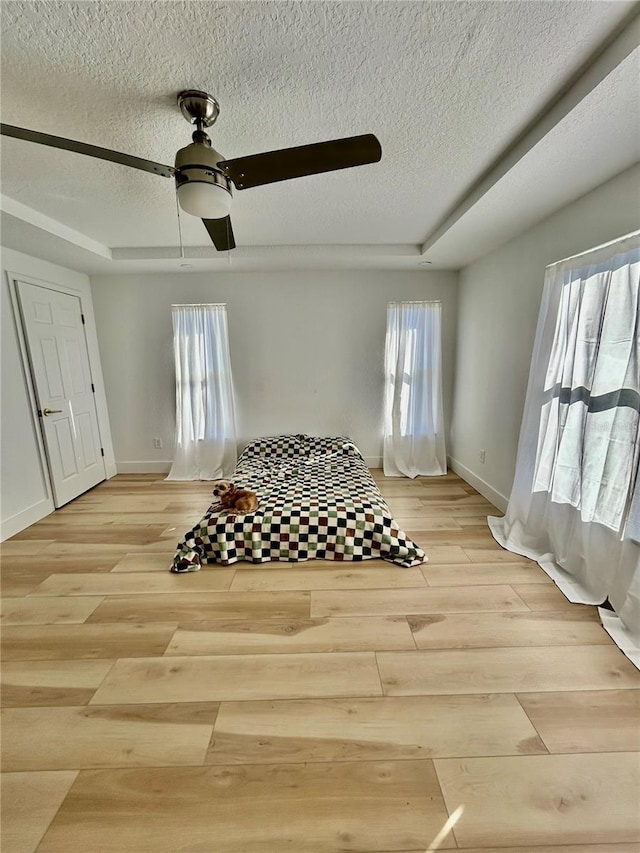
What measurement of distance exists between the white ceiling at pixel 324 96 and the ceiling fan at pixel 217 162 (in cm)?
9

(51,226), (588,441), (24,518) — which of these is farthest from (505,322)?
(24,518)

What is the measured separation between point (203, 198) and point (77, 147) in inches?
17.6

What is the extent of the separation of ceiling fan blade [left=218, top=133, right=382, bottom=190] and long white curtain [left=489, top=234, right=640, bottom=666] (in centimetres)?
149

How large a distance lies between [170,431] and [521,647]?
4.01 m

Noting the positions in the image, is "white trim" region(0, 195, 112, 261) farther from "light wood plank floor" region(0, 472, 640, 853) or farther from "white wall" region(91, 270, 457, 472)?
"light wood plank floor" region(0, 472, 640, 853)

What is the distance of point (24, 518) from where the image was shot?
113 inches

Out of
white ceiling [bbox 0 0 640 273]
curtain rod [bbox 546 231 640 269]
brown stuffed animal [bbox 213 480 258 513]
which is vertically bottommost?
brown stuffed animal [bbox 213 480 258 513]

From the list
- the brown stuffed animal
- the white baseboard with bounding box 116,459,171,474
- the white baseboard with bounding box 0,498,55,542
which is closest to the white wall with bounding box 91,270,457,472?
the white baseboard with bounding box 116,459,171,474

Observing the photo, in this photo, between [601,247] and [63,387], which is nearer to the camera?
[601,247]

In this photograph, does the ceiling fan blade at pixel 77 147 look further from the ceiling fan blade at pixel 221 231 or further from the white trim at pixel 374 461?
the white trim at pixel 374 461

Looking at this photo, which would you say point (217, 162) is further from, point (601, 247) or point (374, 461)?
point (374, 461)

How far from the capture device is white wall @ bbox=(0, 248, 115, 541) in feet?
9.07

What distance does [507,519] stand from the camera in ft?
8.64

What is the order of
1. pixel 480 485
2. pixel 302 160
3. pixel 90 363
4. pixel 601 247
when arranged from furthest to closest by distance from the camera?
pixel 90 363 < pixel 480 485 < pixel 601 247 < pixel 302 160
